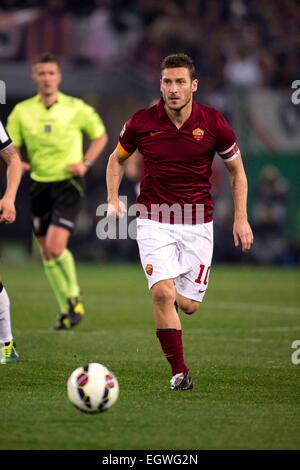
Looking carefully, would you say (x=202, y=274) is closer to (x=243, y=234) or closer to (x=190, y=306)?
(x=190, y=306)

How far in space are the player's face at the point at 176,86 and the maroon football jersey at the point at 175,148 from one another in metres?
0.20

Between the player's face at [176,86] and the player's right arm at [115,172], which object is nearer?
the player's face at [176,86]

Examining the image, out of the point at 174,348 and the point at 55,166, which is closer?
the point at 174,348

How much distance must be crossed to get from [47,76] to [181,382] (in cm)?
517

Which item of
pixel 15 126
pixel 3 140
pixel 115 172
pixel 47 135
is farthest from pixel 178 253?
pixel 15 126

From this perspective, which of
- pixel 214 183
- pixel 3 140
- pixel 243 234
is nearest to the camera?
pixel 243 234

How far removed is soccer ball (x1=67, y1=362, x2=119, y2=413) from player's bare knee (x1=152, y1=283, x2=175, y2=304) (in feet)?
3.96

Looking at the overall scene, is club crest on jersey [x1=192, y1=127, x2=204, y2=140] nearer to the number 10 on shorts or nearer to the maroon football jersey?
the maroon football jersey

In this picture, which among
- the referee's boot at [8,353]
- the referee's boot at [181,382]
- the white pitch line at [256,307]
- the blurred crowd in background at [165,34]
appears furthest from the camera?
the blurred crowd in background at [165,34]

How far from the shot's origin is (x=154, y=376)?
791cm

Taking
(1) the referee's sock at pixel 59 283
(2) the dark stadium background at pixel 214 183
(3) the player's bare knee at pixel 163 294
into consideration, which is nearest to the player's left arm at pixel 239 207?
(3) the player's bare knee at pixel 163 294

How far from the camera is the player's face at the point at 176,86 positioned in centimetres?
742

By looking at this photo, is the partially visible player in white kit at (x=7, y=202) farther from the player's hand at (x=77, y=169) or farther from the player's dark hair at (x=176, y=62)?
the player's hand at (x=77, y=169)

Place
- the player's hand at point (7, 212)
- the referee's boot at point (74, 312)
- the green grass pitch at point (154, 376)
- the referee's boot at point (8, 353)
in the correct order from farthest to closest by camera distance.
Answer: the referee's boot at point (74, 312) → the referee's boot at point (8, 353) → the player's hand at point (7, 212) → the green grass pitch at point (154, 376)
